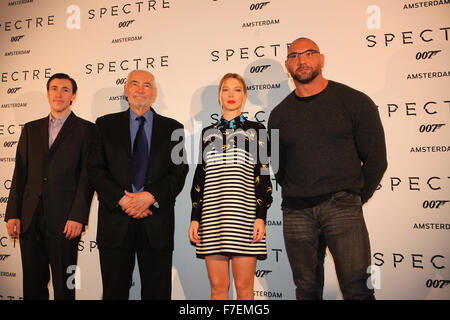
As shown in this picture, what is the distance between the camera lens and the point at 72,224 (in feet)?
9.59

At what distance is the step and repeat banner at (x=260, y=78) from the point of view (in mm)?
3014

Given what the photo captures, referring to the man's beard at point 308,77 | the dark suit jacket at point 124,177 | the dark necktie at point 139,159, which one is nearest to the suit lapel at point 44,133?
the dark suit jacket at point 124,177

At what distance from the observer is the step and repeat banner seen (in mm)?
3014

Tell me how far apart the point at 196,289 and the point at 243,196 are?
1465 mm

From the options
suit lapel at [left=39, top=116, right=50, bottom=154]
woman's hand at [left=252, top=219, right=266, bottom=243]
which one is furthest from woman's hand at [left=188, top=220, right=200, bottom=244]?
suit lapel at [left=39, top=116, right=50, bottom=154]

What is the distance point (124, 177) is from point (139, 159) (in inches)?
7.2

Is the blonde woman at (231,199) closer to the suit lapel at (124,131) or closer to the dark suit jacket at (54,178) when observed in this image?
the suit lapel at (124,131)

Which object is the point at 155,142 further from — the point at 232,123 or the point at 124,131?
the point at 232,123

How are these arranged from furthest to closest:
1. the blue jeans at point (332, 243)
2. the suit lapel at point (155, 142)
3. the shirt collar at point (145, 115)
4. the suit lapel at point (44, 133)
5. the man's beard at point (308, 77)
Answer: the suit lapel at point (44, 133) → the shirt collar at point (145, 115) → the suit lapel at point (155, 142) → the man's beard at point (308, 77) → the blue jeans at point (332, 243)

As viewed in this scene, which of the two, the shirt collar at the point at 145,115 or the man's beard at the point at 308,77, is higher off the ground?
the man's beard at the point at 308,77

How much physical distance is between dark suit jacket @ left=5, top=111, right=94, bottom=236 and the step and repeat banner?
779 millimetres

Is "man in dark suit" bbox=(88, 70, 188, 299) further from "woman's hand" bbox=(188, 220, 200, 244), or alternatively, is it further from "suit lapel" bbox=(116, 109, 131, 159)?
"woman's hand" bbox=(188, 220, 200, 244)

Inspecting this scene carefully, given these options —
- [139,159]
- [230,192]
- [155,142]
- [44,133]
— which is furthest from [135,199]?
[44,133]
